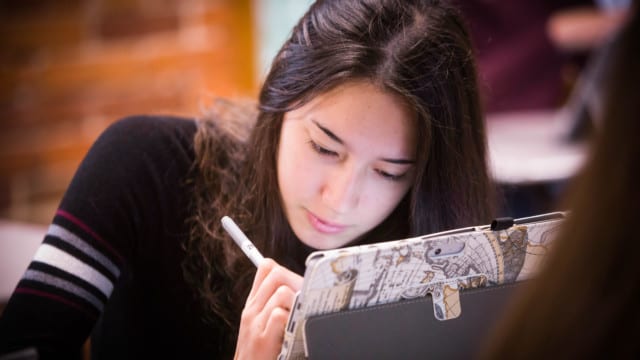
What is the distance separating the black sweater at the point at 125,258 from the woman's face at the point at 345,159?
191 millimetres

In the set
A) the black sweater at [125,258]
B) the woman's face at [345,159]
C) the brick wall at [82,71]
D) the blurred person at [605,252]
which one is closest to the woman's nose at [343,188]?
the woman's face at [345,159]

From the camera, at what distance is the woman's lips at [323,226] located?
848 millimetres

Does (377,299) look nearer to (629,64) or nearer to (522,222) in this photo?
(522,222)

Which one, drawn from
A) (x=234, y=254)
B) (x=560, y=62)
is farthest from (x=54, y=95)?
(x=234, y=254)

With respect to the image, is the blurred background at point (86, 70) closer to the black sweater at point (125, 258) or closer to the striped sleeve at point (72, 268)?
the black sweater at point (125, 258)

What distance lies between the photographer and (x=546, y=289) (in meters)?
0.41

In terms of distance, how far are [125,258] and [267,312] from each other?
1.03 ft

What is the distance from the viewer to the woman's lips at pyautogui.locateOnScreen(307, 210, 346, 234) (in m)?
0.85

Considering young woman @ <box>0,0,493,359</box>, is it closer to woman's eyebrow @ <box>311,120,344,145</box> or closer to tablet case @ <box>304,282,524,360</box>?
woman's eyebrow @ <box>311,120,344,145</box>

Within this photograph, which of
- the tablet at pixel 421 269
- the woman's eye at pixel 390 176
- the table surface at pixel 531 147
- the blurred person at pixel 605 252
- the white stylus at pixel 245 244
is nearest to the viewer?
the blurred person at pixel 605 252

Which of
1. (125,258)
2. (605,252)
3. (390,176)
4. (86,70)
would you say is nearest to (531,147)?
(390,176)

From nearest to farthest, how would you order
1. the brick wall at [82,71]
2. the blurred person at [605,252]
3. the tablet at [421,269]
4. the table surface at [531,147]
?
the blurred person at [605,252] < the tablet at [421,269] < the table surface at [531,147] < the brick wall at [82,71]

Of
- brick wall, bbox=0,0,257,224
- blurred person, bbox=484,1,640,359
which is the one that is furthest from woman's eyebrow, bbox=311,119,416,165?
brick wall, bbox=0,0,257,224

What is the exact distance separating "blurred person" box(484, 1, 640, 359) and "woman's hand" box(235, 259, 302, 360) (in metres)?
0.29
